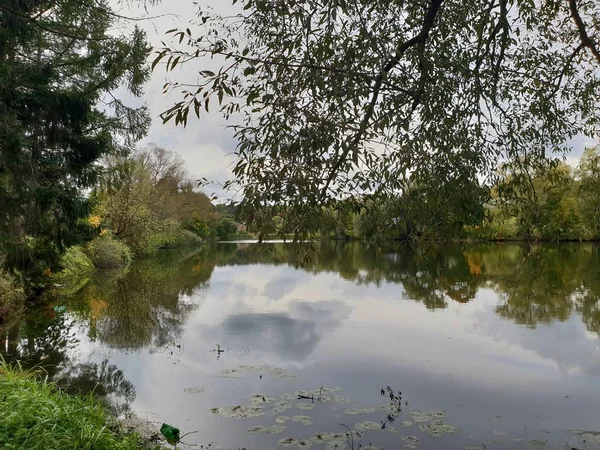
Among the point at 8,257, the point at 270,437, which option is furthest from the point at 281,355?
the point at 8,257

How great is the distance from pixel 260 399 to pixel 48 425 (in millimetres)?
2936

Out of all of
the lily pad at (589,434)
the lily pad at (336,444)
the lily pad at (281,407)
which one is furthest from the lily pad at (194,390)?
the lily pad at (589,434)

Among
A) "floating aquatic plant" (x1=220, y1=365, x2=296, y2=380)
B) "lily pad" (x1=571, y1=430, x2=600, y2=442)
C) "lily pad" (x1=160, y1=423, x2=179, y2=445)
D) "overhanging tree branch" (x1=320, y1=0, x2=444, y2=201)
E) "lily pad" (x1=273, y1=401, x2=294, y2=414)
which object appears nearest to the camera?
"overhanging tree branch" (x1=320, y1=0, x2=444, y2=201)

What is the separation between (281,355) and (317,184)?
239 inches

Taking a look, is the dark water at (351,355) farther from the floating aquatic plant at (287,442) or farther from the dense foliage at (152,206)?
the dense foliage at (152,206)

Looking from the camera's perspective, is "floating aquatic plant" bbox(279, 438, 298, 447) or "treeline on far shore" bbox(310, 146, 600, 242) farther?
"floating aquatic plant" bbox(279, 438, 298, 447)

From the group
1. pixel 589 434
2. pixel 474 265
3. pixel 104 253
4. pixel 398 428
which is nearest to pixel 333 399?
pixel 398 428

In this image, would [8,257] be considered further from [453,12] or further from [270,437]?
[453,12]

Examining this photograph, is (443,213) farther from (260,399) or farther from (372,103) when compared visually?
(260,399)

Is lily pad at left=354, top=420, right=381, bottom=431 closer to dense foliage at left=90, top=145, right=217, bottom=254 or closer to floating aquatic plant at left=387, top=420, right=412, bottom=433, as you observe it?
floating aquatic plant at left=387, top=420, right=412, bottom=433

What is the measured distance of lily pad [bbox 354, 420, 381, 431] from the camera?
5.40m

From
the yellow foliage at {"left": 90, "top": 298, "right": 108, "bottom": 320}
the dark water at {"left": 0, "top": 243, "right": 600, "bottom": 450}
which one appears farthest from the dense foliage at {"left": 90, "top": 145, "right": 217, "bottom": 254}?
the dark water at {"left": 0, "top": 243, "right": 600, "bottom": 450}

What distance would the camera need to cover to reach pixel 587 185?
16.4ft

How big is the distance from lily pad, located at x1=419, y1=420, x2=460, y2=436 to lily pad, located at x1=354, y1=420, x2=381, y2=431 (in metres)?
0.50
